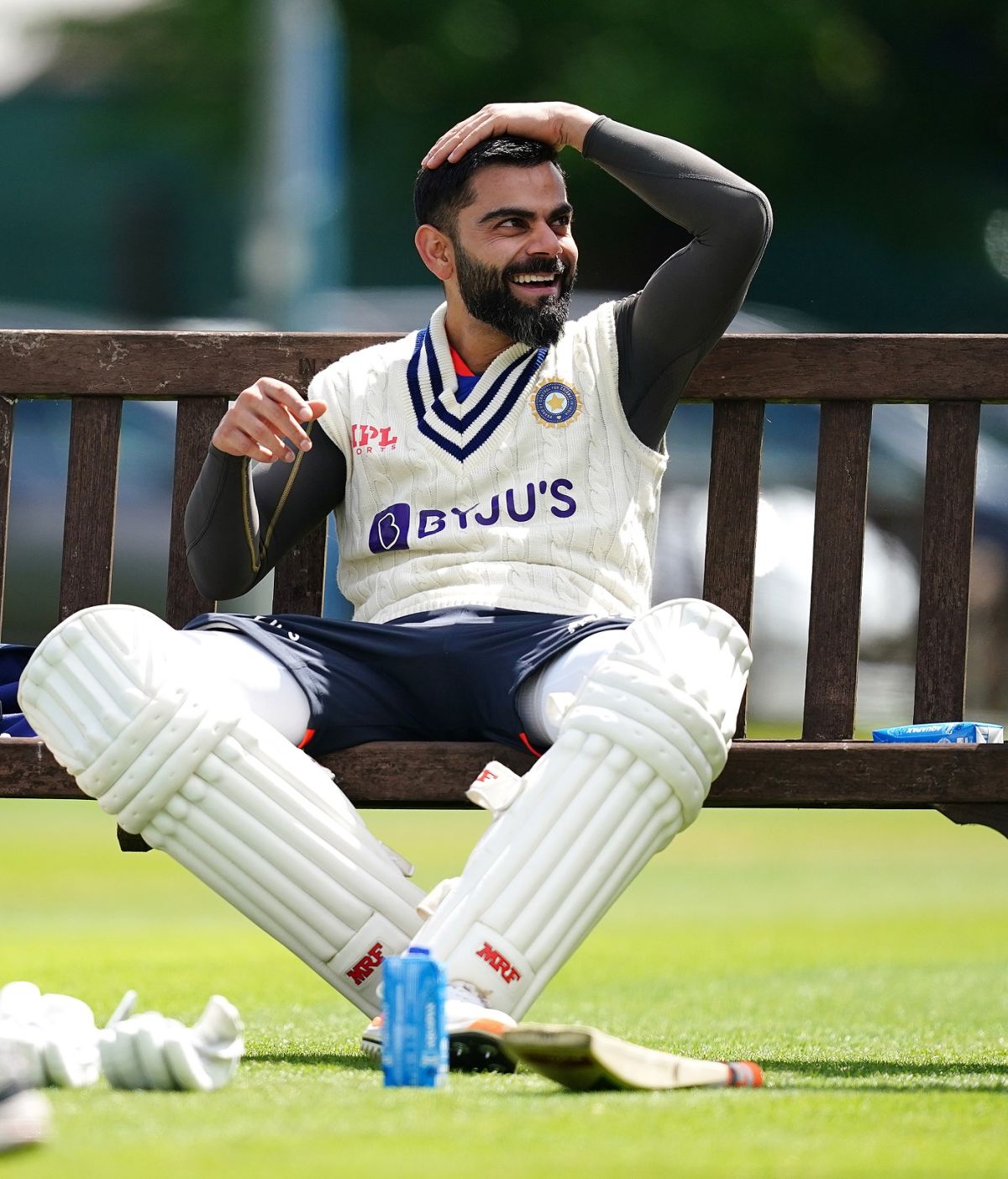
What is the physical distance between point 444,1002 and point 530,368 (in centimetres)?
138

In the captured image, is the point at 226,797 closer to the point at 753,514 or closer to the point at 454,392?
the point at 454,392

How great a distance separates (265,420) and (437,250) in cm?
70

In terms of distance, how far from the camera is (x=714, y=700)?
3057mm

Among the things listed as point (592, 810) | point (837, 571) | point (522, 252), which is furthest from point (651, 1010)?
point (522, 252)

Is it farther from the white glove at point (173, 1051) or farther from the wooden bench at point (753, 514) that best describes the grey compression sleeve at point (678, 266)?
the white glove at point (173, 1051)

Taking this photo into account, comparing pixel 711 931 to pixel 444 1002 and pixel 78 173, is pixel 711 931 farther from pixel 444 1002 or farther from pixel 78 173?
pixel 78 173

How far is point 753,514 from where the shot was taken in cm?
389

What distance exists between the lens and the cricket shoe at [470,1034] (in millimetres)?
2779

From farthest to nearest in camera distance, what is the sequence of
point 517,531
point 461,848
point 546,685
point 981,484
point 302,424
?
point 981,484 < point 461,848 < point 302,424 < point 517,531 < point 546,685

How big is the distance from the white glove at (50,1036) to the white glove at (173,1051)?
62mm

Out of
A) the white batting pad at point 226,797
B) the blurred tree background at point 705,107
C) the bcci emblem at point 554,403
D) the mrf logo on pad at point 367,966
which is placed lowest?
the mrf logo on pad at point 367,966

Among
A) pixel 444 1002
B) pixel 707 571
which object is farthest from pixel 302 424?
pixel 444 1002

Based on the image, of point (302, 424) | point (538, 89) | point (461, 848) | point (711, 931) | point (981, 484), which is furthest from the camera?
point (538, 89)

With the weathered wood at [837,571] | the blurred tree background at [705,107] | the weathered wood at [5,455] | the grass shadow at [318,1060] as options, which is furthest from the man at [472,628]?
the blurred tree background at [705,107]
